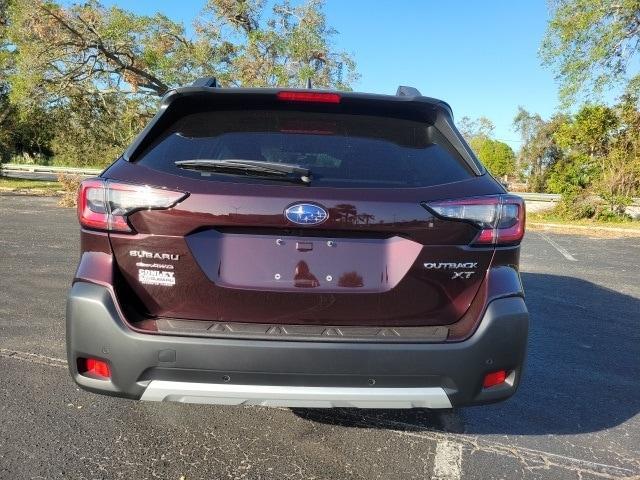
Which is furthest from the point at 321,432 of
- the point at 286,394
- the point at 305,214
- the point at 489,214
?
the point at 489,214

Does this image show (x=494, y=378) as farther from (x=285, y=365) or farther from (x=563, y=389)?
(x=563, y=389)

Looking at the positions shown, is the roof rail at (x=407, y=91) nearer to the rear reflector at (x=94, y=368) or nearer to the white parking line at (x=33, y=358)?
the rear reflector at (x=94, y=368)

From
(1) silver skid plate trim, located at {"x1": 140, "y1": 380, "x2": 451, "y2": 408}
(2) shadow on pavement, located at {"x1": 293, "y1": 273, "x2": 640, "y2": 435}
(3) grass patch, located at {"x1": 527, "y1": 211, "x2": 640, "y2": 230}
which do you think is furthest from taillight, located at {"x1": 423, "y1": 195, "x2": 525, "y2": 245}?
(3) grass patch, located at {"x1": 527, "y1": 211, "x2": 640, "y2": 230}

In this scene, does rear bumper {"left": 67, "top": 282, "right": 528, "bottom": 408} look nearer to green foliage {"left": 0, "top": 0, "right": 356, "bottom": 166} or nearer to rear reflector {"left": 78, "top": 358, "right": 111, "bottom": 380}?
rear reflector {"left": 78, "top": 358, "right": 111, "bottom": 380}

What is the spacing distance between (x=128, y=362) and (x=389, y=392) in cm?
110

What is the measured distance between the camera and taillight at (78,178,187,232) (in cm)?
228

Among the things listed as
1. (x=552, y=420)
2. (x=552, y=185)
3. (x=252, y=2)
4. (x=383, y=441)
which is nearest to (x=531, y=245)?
(x=552, y=185)

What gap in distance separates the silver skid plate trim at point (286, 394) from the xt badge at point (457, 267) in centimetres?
51

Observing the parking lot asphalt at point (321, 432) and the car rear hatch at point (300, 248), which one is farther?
the parking lot asphalt at point (321, 432)

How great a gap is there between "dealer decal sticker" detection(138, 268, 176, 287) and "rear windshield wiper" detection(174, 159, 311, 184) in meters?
0.47

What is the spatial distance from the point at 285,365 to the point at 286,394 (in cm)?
13

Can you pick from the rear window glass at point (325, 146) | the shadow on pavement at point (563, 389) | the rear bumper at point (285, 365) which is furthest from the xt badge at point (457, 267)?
the shadow on pavement at point (563, 389)

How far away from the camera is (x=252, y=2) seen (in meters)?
24.8

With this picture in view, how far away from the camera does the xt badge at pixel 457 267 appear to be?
230cm
